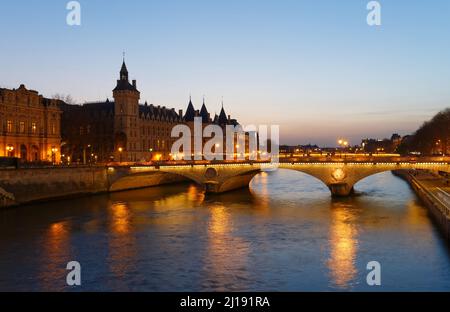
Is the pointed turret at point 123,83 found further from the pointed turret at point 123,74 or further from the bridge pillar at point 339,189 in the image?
the bridge pillar at point 339,189

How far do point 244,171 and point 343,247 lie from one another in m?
35.1

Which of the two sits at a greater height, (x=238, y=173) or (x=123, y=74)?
(x=123, y=74)

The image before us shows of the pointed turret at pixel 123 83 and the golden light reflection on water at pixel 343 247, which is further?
the pointed turret at pixel 123 83

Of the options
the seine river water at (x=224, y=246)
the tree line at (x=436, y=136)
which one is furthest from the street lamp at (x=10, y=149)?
the tree line at (x=436, y=136)

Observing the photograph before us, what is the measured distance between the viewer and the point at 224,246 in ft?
109

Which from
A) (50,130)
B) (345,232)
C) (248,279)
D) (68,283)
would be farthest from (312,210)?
(50,130)

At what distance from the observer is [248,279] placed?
1014 inches

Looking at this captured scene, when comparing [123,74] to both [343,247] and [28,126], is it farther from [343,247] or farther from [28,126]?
[343,247]

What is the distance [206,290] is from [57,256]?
1087 cm

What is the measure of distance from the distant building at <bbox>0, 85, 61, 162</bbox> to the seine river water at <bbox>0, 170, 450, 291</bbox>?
1715cm

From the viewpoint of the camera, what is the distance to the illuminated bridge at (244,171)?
58.8 metres

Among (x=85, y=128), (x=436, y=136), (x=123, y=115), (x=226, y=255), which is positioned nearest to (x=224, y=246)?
(x=226, y=255)

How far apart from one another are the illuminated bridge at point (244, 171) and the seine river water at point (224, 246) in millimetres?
6324
